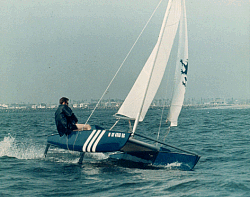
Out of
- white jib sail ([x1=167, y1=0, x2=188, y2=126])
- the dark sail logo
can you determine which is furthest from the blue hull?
the dark sail logo

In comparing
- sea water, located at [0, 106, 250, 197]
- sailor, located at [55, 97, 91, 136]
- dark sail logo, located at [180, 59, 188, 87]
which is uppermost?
dark sail logo, located at [180, 59, 188, 87]

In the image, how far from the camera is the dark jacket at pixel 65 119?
8.34 metres

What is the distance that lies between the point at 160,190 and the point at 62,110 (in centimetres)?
392

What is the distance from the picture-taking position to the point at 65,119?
8445 mm

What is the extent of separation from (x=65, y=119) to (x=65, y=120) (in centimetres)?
4

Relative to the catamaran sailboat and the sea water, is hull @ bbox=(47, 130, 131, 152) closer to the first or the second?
the catamaran sailboat

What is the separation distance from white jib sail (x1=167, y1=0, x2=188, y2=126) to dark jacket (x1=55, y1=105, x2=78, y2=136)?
9.57 feet

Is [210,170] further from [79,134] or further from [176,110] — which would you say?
[79,134]

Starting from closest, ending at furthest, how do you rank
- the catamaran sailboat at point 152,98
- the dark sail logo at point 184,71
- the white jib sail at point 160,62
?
the catamaran sailboat at point 152,98, the white jib sail at point 160,62, the dark sail logo at point 184,71

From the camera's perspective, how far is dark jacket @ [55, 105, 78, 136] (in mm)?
8336

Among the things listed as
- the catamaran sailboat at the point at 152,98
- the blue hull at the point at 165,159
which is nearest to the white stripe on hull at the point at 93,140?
the catamaran sailboat at the point at 152,98

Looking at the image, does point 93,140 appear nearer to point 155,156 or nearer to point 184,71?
point 155,156

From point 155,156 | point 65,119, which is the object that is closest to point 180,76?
point 155,156

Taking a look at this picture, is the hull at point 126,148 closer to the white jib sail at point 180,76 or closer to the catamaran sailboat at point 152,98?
the catamaran sailboat at point 152,98
